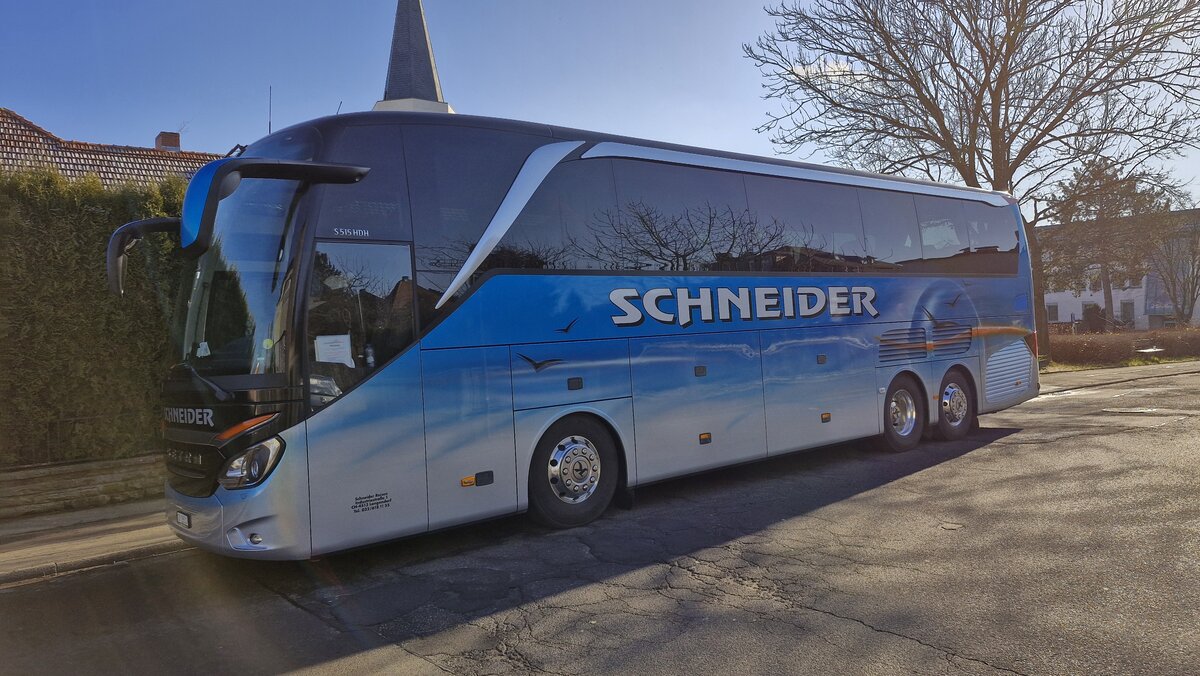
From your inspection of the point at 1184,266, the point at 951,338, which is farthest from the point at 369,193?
the point at 1184,266

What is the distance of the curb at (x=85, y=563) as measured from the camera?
6.81 meters

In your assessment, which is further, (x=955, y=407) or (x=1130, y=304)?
(x=1130, y=304)

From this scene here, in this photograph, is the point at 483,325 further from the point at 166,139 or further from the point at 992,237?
the point at 166,139

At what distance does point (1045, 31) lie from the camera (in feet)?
80.0

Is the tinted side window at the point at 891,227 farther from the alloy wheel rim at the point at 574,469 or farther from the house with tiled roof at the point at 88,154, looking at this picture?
the house with tiled roof at the point at 88,154

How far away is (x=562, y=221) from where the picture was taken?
7.39 metres

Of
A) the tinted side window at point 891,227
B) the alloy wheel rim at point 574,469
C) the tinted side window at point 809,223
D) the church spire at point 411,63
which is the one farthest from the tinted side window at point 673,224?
the church spire at point 411,63

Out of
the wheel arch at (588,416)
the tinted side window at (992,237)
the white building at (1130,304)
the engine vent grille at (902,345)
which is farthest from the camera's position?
the white building at (1130,304)

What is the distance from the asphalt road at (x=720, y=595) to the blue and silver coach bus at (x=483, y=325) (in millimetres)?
549

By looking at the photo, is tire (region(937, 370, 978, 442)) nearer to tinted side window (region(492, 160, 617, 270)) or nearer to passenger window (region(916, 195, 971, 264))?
passenger window (region(916, 195, 971, 264))

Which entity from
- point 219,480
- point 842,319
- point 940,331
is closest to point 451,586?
point 219,480

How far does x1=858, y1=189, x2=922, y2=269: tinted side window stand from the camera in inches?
423

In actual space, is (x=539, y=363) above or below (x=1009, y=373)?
above

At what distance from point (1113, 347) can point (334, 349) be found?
3198 cm
